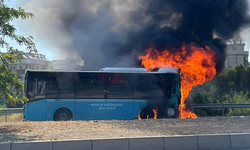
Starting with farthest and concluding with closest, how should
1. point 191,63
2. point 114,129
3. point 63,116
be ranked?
1. point 191,63
2. point 63,116
3. point 114,129

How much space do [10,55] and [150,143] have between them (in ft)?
19.2

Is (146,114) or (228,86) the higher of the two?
(228,86)

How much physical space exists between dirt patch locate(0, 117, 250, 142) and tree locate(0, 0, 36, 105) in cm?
132

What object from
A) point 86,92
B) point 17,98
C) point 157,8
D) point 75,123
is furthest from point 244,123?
point 157,8

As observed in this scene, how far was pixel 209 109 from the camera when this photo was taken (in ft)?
57.7

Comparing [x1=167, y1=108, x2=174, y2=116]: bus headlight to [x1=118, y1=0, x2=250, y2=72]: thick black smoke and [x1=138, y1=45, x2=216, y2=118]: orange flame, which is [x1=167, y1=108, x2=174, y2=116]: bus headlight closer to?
[x1=138, y1=45, x2=216, y2=118]: orange flame

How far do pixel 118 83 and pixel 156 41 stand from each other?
5.31 metres

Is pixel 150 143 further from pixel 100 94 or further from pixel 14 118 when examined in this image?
pixel 14 118

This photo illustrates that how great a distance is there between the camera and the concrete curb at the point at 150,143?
6605 millimetres

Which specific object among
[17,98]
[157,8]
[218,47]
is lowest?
[17,98]

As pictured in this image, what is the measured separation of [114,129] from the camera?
927cm

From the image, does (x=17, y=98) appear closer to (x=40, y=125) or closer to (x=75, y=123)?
(x=40, y=125)

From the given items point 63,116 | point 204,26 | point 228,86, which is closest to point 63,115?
point 63,116

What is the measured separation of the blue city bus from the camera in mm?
13352
